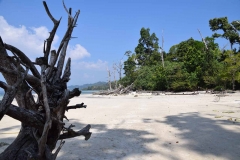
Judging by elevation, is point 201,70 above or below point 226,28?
below

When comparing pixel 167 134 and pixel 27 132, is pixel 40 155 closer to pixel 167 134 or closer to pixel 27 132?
pixel 27 132

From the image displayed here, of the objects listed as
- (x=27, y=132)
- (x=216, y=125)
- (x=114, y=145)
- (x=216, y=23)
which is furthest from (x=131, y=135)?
(x=216, y=23)

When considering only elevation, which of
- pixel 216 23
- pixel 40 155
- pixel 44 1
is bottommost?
pixel 40 155

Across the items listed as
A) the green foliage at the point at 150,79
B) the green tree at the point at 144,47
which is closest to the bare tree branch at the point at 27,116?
the green foliage at the point at 150,79

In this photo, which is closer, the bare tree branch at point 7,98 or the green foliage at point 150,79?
the bare tree branch at point 7,98

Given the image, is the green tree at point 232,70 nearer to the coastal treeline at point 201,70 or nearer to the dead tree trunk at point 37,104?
the coastal treeline at point 201,70

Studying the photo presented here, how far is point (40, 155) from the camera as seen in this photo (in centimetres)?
228

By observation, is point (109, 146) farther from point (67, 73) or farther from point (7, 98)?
point (7, 98)

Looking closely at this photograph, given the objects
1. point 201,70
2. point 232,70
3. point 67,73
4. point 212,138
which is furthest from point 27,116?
point 201,70

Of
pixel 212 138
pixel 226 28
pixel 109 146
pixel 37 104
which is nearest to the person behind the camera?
pixel 37 104

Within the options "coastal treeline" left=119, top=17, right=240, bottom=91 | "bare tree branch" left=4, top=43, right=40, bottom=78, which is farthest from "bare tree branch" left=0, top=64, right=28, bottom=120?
"coastal treeline" left=119, top=17, right=240, bottom=91

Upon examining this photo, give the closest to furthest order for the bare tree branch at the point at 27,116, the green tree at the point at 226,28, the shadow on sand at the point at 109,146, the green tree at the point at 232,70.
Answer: the bare tree branch at the point at 27,116 → the shadow on sand at the point at 109,146 → the green tree at the point at 232,70 → the green tree at the point at 226,28

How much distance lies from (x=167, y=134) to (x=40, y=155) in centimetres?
448

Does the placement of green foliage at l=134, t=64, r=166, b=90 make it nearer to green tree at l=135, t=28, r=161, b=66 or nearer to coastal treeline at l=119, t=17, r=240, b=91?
coastal treeline at l=119, t=17, r=240, b=91
